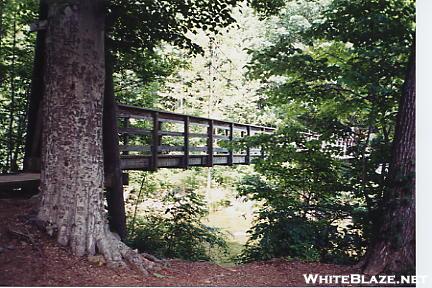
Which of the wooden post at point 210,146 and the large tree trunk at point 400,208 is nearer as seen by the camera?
the large tree trunk at point 400,208

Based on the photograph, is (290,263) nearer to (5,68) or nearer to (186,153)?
(186,153)

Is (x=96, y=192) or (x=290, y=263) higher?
(x=96, y=192)

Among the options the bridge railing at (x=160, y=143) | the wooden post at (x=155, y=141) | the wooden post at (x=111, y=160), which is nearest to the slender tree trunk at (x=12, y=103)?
the bridge railing at (x=160, y=143)

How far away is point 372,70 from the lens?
4238 millimetres

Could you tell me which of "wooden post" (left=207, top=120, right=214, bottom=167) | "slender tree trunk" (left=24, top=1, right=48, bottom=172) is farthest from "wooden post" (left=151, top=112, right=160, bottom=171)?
"wooden post" (left=207, top=120, right=214, bottom=167)

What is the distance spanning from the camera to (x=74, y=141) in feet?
10.4

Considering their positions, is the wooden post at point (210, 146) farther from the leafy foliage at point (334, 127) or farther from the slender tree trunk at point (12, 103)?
the slender tree trunk at point (12, 103)

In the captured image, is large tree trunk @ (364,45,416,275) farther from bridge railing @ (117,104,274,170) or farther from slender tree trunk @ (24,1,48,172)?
slender tree trunk @ (24,1,48,172)

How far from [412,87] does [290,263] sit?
7.01 feet

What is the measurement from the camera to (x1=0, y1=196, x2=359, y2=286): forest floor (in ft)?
8.75

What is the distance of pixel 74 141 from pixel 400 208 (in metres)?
2.74

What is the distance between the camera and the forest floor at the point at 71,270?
2666 millimetres

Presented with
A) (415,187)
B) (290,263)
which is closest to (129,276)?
(290,263)

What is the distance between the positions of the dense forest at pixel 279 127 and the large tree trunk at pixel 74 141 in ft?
0.03
